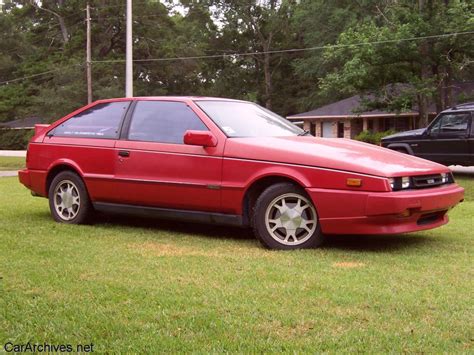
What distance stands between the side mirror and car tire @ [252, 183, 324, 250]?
77cm

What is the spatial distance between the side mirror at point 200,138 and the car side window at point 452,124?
1023 centimetres

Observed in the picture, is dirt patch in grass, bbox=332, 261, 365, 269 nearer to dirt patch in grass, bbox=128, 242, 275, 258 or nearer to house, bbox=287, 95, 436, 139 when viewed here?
dirt patch in grass, bbox=128, 242, 275, 258

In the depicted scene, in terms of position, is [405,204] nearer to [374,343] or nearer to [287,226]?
[287,226]

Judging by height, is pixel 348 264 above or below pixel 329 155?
below

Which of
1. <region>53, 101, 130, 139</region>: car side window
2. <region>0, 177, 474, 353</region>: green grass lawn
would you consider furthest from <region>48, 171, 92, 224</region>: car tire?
<region>0, 177, 474, 353</region>: green grass lawn

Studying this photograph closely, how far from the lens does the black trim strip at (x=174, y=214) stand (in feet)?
19.9

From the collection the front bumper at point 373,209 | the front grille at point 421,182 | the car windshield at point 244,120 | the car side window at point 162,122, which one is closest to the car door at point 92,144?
the car side window at point 162,122

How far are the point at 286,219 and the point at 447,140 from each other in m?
10.2

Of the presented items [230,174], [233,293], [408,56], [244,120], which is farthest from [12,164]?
[233,293]

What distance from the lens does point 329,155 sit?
5590 millimetres

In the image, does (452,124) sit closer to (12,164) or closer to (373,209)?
(373,209)

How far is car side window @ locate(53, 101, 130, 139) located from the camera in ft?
22.8

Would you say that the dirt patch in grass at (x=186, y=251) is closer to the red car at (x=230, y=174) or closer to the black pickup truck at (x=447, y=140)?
the red car at (x=230, y=174)

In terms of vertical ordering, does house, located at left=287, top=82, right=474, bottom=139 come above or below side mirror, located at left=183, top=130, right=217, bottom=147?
above
